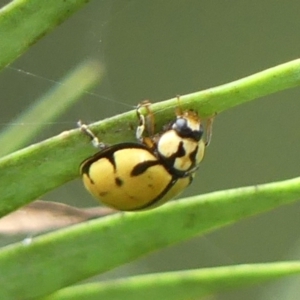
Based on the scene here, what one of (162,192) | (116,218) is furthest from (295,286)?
(116,218)

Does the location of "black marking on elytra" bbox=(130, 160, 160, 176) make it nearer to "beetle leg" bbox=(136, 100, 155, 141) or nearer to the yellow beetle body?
the yellow beetle body

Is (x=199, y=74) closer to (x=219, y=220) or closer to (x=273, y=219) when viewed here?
(x=273, y=219)

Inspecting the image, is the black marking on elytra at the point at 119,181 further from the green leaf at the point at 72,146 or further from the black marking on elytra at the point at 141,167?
the green leaf at the point at 72,146

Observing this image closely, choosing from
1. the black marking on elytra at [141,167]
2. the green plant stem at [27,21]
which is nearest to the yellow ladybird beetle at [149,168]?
the black marking on elytra at [141,167]

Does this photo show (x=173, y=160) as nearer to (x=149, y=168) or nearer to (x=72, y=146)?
(x=149, y=168)

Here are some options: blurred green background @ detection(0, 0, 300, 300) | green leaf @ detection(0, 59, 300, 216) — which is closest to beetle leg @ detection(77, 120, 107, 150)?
green leaf @ detection(0, 59, 300, 216)
